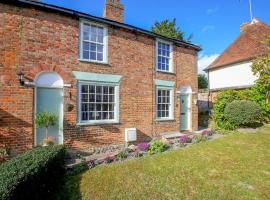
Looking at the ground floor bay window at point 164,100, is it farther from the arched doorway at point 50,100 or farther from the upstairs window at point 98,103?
the arched doorway at point 50,100

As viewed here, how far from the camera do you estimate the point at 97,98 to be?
937cm

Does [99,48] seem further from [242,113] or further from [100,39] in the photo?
[242,113]

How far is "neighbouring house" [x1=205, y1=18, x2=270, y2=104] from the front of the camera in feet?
55.4

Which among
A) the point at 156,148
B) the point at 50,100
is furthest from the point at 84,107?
the point at 156,148

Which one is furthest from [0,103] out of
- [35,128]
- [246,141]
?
[246,141]

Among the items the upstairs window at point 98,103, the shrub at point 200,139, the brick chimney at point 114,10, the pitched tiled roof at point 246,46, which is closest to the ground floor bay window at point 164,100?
the shrub at point 200,139

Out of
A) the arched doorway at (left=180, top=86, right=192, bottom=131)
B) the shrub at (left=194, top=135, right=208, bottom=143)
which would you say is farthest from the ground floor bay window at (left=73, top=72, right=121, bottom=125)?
the arched doorway at (left=180, top=86, right=192, bottom=131)

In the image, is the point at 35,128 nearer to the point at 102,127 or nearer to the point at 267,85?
the point at 102,127

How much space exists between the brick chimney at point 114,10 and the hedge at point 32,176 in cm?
845

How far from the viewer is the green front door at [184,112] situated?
1293cm

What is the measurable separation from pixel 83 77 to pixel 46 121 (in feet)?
8.15

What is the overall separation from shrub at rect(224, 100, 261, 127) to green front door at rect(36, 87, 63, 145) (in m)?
9.60

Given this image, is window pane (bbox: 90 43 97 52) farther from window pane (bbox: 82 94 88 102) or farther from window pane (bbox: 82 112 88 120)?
window pane (bbox: 82 112 88 120)

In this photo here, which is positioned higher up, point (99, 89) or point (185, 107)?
point (99, 89)
